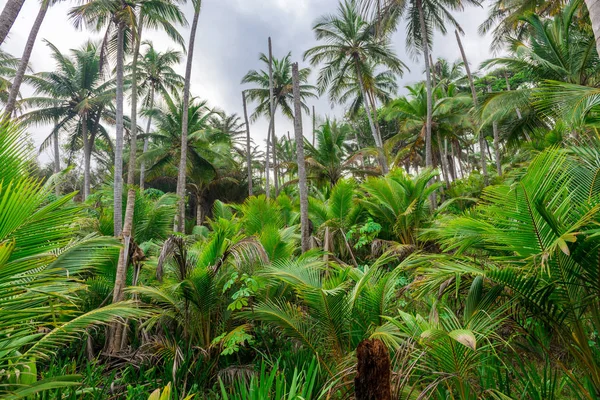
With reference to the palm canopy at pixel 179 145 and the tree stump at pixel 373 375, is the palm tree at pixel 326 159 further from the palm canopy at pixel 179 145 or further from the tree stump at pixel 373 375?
the tree stump at pixel 373 375

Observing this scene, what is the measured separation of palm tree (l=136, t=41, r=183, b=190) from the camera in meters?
19.6

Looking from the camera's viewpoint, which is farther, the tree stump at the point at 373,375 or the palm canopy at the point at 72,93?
the palm canopy at the point at 72,93

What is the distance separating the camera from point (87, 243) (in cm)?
280

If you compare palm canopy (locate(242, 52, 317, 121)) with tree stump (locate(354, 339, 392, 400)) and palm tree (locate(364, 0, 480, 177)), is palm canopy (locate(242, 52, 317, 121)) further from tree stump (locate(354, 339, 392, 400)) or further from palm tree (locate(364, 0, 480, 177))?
tree stump (locate(354, 339, 392, 400))

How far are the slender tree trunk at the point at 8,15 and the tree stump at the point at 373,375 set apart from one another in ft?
21.5

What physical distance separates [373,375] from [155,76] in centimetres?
2235

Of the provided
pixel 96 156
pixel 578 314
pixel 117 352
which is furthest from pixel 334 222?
pixel 96 156

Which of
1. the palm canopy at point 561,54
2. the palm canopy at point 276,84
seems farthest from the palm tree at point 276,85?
the palm canopy at point 561,54

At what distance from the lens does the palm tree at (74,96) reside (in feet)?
60.2

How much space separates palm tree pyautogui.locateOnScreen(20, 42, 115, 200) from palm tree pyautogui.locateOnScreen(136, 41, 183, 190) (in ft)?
6.31

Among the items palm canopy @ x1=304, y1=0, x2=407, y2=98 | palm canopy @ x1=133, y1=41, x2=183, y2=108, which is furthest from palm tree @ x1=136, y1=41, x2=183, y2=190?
palm canopy @ x1=304, y1=0, x2=407, y2=98

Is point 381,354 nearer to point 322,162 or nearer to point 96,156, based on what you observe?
point 322,162

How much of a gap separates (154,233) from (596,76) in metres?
13.3

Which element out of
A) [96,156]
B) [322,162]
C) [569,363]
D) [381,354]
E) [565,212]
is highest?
[96,156]
